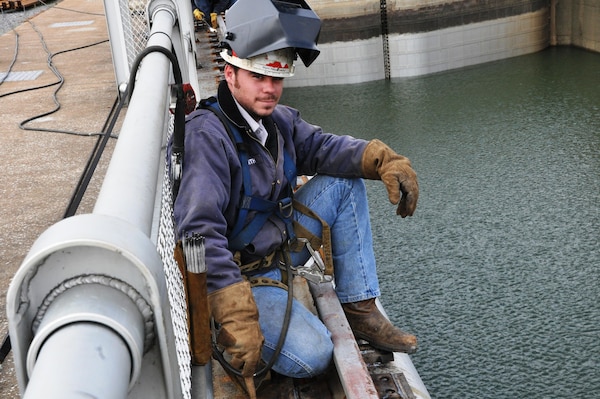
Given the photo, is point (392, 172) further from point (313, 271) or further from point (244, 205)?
point (244, 205)

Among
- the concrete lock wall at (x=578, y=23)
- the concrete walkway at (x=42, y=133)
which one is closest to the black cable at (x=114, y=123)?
the concrete walkway at (x=42, y=133)

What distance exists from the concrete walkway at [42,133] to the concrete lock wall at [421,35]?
18.6ft

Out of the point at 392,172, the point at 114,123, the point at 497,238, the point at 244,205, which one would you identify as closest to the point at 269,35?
the point at 244,205

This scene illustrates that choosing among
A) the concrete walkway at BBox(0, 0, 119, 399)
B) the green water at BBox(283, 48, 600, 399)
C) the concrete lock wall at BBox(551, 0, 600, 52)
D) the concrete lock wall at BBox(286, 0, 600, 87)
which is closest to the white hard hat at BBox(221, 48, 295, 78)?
the concrete walkway at BBox(0, 0, 119, 399)

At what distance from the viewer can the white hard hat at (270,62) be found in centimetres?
235

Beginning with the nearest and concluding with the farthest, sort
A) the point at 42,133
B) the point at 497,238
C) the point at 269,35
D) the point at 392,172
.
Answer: the point at 269,35
the point at 392,172
the point at 42,133
the point at 497,238

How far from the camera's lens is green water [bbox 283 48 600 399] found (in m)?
4.64

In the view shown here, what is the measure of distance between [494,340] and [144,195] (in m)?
4.11

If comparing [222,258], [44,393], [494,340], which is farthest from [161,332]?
[494,340]

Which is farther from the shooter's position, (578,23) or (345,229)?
(578,23)

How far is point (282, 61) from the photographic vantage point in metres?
2.37

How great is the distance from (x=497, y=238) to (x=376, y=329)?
400 cm

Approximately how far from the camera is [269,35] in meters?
2.32

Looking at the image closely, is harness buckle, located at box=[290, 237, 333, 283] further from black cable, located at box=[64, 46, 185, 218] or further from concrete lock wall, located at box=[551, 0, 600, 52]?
concrete lock wall, located at box=[551, 0, 600, 52]
